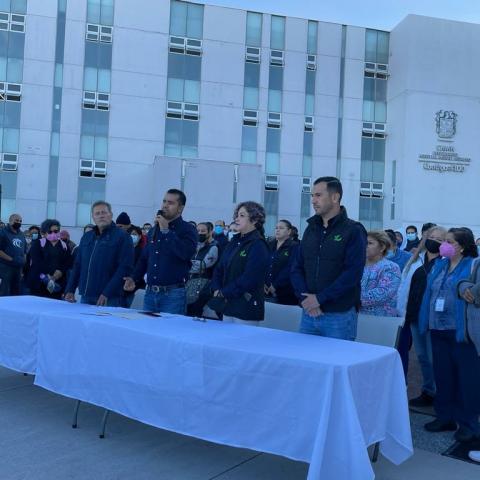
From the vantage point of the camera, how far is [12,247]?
8.86 m

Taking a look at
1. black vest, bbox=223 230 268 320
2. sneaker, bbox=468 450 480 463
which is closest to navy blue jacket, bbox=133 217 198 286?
black vest, bbox=223 230 268 320

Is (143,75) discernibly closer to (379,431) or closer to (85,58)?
(85,58)

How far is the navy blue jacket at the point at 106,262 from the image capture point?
17.6ft

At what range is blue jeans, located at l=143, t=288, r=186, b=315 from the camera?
528cm

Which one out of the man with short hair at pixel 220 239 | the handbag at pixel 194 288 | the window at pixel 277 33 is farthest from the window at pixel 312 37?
the handbag at pixel 194 288

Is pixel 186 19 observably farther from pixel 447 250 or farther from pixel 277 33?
pixel 447 250

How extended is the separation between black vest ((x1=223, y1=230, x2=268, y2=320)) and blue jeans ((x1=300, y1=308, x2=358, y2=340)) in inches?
29.7

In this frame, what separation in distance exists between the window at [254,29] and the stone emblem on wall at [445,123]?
8.61 metres

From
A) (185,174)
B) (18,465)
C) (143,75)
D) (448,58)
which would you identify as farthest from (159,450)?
(448,58)

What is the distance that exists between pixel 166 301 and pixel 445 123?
73.8ft

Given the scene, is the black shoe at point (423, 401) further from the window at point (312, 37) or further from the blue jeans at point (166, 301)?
the window at point (312, 37)

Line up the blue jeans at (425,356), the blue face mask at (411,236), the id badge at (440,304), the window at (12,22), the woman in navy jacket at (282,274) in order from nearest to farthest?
the id badge at (440,304) < the blue jeans at (425,356) < the woman in navy jacket at (282,274) < the blue face mask at (411,236) < the window at (12,22)

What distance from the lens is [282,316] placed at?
223 inches

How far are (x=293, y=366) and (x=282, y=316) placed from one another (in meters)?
2.61
